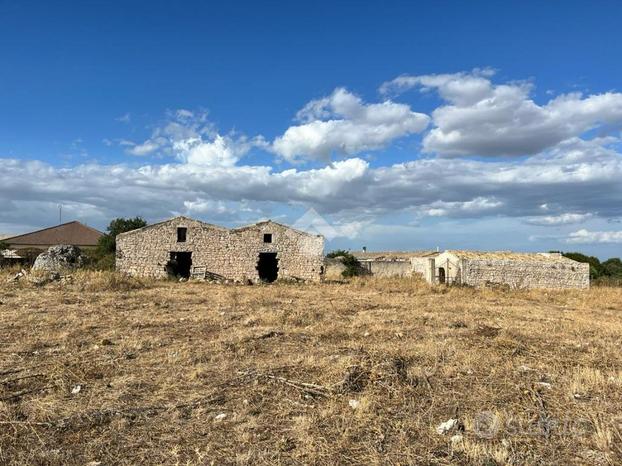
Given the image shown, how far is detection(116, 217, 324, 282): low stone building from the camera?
24188 mm

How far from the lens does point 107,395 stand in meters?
5.16

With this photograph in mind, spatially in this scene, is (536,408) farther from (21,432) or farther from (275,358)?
(21,432)

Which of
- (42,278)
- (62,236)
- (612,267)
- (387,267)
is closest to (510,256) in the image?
(387,267)

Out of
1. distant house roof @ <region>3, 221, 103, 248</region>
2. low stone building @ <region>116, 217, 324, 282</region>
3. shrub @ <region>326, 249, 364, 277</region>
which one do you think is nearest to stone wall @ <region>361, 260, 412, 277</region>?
shrub @ <region>326, 249, 364, 277</region>

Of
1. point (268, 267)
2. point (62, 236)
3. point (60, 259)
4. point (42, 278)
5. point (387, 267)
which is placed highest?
point (62, 236)

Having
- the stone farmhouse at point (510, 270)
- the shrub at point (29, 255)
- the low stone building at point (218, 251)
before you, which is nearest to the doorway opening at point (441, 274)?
the stone farmhouse at point (510, 270)

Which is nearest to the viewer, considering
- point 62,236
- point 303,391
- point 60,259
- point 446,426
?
point 446,426

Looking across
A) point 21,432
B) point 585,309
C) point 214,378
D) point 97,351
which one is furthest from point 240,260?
point 21,432

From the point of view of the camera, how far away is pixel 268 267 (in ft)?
89.8

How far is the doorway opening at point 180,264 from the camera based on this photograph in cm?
2483

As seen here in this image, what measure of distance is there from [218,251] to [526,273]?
1673 cm

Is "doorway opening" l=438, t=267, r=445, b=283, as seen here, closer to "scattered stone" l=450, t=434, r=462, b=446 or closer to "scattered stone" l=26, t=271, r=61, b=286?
"scattered stone" l=26, t=271, r=61, b=286

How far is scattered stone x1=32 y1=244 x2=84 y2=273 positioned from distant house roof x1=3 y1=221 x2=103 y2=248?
25.0m

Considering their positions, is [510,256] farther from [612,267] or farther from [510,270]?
[612,267]
